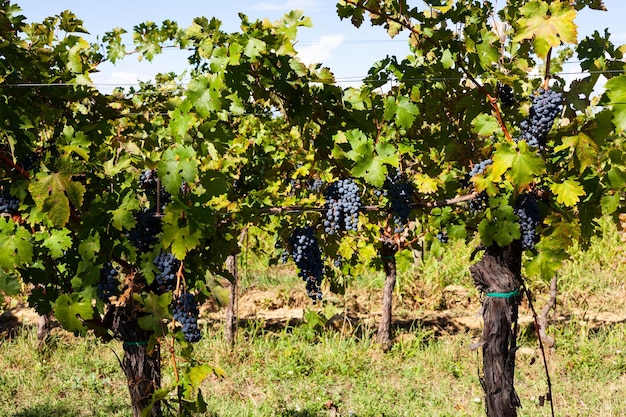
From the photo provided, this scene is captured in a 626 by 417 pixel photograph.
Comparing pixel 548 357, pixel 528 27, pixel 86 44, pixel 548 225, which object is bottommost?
pixel 548 357

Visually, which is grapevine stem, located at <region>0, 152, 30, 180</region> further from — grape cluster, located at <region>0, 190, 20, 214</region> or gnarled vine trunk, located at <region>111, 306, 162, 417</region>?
gnarled vine trunk, located at <region>111, 306, 162, 417</region>

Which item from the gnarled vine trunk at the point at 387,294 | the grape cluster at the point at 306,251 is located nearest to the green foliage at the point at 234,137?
the grape cluster at the point at 306,251

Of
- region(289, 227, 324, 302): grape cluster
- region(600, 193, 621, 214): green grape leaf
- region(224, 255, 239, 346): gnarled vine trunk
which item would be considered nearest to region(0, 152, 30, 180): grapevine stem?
region(289, 227, 324, 302): grape cluster

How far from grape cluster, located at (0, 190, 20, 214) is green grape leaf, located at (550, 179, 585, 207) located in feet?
8.33

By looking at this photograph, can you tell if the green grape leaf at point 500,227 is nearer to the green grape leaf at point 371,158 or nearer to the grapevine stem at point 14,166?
the green grape leaf at point 371,158

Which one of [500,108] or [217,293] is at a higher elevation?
[500,108]

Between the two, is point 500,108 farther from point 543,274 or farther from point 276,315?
point 276,315

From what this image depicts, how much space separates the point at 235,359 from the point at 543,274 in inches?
139

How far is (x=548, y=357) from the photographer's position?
618 centimetres

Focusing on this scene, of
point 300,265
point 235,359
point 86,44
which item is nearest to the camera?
point 86,44

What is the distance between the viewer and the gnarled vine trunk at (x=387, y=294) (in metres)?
6.45

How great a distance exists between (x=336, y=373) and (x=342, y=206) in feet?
8.28

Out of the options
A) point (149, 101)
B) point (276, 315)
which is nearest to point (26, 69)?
point (149, 101)

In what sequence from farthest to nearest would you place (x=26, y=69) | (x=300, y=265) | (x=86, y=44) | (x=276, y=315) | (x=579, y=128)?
1. (x=276, y=315)
2. (x=300, y=265)
3. (x=86, y=44)
4. (x=26, y=69)
5. (x=579, y=128)
